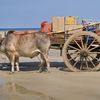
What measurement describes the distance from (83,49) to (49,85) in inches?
125

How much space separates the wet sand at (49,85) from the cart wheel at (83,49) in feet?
1.50

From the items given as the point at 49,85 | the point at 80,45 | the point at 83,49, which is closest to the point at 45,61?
the point at 80,45

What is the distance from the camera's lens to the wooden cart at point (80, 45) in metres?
16.0

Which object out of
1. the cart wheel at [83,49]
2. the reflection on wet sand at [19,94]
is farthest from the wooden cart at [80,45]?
the reflection on wet sand at [19,94]

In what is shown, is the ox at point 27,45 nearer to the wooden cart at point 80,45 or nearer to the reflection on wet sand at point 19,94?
the wooden cart at point 80,45

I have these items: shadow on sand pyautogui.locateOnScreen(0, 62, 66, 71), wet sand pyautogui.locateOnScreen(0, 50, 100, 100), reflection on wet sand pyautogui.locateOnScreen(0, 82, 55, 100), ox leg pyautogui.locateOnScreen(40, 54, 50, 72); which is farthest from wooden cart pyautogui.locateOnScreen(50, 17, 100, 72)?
reflection on wet sand pyautogui.locateOnScreen(0, 82, 55, 100)

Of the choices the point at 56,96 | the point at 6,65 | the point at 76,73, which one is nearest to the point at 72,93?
the point at 56,96

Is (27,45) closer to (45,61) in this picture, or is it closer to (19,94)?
(45,61)

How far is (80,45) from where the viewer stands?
16281mm

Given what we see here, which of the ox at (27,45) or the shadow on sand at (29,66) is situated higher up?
the ox at (27,45)

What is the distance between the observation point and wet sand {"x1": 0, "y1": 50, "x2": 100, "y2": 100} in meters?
11.4

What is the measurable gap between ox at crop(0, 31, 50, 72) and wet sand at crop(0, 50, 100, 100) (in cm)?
64

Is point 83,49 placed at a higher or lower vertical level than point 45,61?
higher

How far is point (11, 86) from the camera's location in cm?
1345
